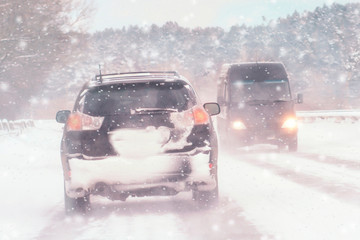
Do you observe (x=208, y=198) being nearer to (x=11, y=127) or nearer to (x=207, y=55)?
(x=11, y=127)

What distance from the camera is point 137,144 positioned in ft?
27.8

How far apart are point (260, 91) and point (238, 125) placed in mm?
1174

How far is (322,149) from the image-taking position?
20516 millimetres

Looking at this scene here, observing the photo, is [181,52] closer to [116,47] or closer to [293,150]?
[116,47]

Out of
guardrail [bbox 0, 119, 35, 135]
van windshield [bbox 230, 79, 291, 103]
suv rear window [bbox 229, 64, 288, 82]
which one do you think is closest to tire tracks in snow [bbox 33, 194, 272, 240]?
van windshield [bbox 230, 79, 291, 103]

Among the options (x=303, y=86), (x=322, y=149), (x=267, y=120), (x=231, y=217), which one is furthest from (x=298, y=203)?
(x=303, y=86)

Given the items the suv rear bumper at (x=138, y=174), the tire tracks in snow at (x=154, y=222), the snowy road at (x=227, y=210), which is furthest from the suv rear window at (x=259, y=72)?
the suv rear bumper at (x=138, y=174)

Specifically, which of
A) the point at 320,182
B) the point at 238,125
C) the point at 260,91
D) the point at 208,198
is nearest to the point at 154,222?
the point at 208,198

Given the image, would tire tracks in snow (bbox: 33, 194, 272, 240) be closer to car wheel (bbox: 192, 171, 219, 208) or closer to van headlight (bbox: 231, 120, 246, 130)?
car wheel (bbox: 192, 171, 219, 208)

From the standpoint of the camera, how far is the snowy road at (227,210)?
24.8 feet

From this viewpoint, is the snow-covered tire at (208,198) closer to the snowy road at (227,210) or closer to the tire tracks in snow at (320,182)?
the snowy road at (227,210)

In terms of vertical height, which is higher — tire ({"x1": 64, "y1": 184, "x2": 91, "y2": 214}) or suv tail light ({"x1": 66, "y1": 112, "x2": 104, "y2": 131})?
suv tail light ({"x1": 66, "y1": 112, "x2": 104, "y2": 131})

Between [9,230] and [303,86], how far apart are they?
404 feet

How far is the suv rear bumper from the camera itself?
27.6ft
